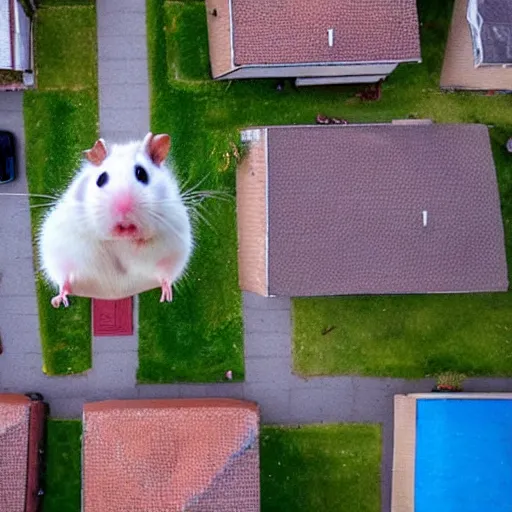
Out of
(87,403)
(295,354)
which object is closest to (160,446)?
(87,403)

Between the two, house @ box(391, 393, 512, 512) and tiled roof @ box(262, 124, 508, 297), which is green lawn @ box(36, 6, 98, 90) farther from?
house @ box(391, 393, 512, 512)

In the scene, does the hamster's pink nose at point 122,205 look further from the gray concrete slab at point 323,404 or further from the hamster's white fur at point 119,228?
the gray concrete slab at point 323,404

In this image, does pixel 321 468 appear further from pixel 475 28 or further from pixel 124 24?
pixel 124 24

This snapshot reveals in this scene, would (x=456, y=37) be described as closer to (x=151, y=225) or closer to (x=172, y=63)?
(x=172, y=63)

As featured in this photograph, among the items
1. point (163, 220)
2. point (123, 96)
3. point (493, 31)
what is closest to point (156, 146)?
point (163, 220)

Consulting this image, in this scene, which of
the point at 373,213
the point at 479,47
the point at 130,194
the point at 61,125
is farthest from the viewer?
the point at 61,125

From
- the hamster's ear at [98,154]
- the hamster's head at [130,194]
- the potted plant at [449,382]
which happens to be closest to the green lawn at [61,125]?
the hamster's head at [130,194]
